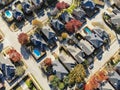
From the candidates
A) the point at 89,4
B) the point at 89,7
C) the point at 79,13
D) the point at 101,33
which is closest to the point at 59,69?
the point at 101,33

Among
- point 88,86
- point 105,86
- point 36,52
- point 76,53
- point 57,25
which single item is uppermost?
point 57,25

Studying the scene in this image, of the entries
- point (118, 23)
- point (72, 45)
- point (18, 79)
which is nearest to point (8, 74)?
point (18, 79)

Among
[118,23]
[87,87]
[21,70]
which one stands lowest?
[87,87]

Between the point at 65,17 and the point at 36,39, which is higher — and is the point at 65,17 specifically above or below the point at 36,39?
above

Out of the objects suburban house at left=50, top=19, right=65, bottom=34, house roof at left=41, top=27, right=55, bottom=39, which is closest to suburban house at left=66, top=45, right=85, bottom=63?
house roof at left=41, top=27, right=55, bottom=39

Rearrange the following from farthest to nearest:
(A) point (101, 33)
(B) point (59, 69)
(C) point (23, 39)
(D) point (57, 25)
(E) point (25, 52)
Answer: (A) point (101, 33) → (D) point (57, 25) → (E) point (25, 52) → (C) point (23, 39) → (B) point (59, 69)

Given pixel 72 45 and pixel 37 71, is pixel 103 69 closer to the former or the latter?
pixel 72 45

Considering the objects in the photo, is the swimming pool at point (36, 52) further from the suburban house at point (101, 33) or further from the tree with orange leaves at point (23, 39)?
the suburban house at point (101, 33)

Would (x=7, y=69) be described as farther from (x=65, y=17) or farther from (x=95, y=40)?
(x=95, y=40)
